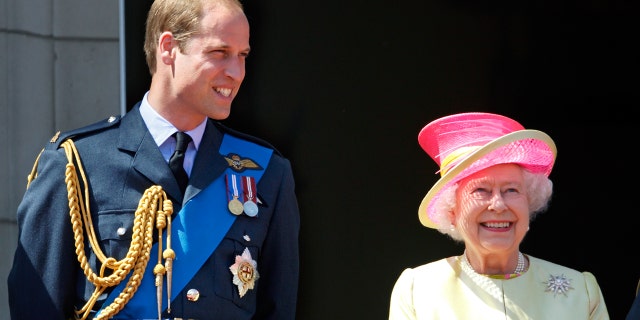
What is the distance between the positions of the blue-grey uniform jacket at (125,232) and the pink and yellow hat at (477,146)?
20.4 inches

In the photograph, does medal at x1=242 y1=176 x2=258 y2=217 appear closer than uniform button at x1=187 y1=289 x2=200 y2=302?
No

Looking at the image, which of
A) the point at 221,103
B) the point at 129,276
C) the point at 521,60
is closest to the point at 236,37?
the point at 221,103

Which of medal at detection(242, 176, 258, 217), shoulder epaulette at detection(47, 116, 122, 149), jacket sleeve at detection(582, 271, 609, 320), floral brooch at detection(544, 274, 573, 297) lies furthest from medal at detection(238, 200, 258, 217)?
jacket sleeve at detection(582, 271, 609, 320)

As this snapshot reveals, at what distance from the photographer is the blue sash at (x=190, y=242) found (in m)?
3.65

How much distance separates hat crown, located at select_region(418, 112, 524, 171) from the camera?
13.5 ft

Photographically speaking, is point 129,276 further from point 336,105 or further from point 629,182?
point 629,182

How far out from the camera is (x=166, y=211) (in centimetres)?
371

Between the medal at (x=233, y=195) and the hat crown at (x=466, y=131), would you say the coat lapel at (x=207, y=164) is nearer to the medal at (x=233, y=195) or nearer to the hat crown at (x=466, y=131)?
the medal at (x=233, y=195)

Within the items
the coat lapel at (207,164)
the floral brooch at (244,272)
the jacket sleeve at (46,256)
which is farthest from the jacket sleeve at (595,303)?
the jacket sleeve at (46,256)

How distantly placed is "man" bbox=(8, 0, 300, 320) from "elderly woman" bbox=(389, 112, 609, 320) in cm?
46

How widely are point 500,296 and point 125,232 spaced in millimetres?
1122

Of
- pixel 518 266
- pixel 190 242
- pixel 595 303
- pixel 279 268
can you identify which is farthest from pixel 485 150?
pixel 190 242

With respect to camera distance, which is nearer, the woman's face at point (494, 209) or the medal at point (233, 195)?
the medal at point (233, 195)

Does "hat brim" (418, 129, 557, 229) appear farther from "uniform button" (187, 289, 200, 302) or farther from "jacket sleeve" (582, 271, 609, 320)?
"uniform button" (187, 289, 200, 302)
